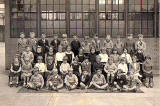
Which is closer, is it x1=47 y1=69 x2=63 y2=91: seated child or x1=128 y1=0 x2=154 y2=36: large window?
x1=47 y1=69 x2=63 y2=91: seated child

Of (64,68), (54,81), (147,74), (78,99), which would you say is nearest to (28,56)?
(64,68)

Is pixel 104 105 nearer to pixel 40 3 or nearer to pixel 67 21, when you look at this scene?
pixel 67 21

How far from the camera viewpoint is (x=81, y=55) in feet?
43.7

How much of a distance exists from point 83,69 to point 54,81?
166cm

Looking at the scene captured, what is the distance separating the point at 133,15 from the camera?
17062mm

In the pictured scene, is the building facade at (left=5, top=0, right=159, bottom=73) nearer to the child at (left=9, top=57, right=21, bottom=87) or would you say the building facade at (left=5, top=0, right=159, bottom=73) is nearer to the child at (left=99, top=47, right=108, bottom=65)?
the child at (left=99, top=47, right=108, bottom=65)

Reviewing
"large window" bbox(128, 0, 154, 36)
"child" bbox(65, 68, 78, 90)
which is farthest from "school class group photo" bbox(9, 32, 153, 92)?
"large window" bbox(128, 0, 154, 36)

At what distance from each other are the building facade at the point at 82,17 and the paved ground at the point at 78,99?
258 inches

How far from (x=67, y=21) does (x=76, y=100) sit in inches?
327

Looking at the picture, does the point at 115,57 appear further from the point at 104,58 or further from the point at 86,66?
the point at 86,66

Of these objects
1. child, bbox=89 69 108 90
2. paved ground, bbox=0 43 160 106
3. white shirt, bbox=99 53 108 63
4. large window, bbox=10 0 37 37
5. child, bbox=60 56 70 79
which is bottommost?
paved ground, bbox=0 43 160 106

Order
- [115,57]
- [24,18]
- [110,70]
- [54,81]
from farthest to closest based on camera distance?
[24,18] → [115,57] → [110,70] → [54,81]

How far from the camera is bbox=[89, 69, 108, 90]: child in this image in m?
11.5

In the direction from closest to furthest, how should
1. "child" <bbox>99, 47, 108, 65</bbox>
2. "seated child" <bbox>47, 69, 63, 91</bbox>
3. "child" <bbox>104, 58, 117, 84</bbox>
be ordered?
"seated child" <bbox>47, 69, 63, 91</bbox> < "child" <bbox>104, 58, 117, 84</bbox> < "child" <bbox>99, 47, 108, 65</bbox>
